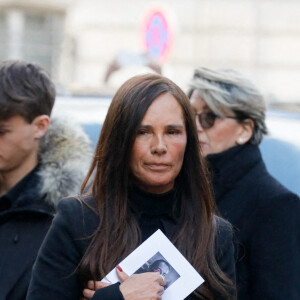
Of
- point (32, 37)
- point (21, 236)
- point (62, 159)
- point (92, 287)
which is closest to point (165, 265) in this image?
point (92, 287)

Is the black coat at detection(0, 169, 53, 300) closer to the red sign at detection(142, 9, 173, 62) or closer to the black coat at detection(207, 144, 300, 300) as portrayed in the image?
the black coat at detection(207, 144, 300, 300)

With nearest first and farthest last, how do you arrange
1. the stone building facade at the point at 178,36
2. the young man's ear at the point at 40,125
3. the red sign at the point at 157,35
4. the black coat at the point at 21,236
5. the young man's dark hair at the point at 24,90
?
the black coat at the point at 21,236 → the young man's dark hair at the point at 24,90 → the young man's ear at the point at 40,125 → the red sign at the point at 157,35 → the stone building facade at the point at 178,36

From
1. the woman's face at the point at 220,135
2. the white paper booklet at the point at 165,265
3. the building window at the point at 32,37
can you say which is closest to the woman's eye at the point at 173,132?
the white paper booklet at the point at 165,265

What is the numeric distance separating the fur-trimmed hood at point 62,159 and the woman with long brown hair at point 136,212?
721mm

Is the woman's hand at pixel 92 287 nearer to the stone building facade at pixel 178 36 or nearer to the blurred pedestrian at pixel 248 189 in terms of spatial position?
the blurred pedestrian at pixel 248 189

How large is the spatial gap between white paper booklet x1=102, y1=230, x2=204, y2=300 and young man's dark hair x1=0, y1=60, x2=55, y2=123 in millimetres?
1075

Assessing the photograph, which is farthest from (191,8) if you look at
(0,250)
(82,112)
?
(0,250)

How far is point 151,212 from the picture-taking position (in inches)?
109

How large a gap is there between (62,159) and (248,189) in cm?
80

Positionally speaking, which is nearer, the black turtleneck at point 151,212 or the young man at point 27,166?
the black turtleneck at point 151,212

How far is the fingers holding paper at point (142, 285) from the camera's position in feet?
8.38

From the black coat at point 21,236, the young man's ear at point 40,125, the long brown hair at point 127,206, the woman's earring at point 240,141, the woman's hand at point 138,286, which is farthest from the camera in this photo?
the woman's earring at point 240,141

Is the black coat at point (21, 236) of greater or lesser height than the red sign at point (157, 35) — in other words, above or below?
below

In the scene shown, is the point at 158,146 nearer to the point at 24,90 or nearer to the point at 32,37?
the point at 24,90
